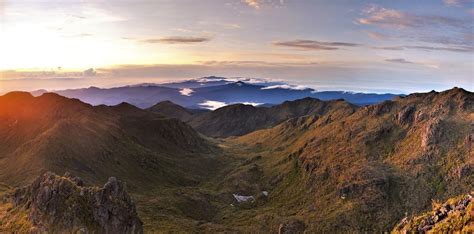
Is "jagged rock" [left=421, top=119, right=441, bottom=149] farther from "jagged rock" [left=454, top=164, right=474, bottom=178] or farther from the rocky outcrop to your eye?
the rocky outcrop

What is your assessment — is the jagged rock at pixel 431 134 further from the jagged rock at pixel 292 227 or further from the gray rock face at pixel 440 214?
the gray rock face at pixel 440 214

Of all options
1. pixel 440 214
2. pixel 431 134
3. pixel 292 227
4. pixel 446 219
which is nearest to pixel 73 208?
pixel 440 214

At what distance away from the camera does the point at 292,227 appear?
166m

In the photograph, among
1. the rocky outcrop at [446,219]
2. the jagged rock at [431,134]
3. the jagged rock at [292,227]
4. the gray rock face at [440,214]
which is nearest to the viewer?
the rocky outcrop at [446,219]

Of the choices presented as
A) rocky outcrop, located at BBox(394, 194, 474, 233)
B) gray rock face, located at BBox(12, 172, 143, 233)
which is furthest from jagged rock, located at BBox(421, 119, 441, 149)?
rocky outcrop, located at BBox(394, 194, 474, 233)

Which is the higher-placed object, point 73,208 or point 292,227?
point 73,208

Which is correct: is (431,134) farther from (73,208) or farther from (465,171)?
(73,208)

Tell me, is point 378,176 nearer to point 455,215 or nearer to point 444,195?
point 444,195

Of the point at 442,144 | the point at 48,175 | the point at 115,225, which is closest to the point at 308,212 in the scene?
the point at 442,144

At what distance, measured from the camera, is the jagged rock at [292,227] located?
16362cm

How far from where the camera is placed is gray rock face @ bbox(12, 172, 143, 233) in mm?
96250

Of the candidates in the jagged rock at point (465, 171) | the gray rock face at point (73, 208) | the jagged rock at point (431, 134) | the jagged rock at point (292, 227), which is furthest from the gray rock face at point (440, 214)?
the jagged rock at point (431, 134)

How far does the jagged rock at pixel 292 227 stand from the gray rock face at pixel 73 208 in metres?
65.8

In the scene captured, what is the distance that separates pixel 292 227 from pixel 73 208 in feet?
306
